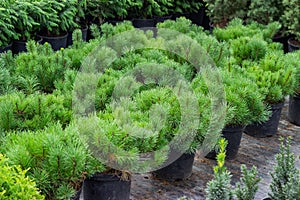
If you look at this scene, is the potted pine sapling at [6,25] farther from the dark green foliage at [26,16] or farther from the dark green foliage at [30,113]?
the dark green foliage at [30,113]

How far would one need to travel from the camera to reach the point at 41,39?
5.91m

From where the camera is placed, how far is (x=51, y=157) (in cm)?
245

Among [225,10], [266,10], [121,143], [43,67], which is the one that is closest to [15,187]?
[121,143]

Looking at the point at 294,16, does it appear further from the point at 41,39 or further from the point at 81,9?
the point at 41,39

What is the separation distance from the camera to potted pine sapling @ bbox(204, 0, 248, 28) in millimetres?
6723

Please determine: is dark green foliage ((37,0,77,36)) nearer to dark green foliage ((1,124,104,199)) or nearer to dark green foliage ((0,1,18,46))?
dark green foliage ((0,1,18,46))

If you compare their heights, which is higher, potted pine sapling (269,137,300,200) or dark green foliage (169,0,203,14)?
dark green foliage (169,0,203,14)

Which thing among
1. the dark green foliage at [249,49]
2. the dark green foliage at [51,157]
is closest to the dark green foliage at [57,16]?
the dark green foliage at [249,49]

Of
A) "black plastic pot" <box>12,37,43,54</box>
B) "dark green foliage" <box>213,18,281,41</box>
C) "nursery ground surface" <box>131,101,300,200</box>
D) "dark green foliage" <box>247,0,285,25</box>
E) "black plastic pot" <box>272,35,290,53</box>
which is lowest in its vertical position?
"nursery ground surface" <box>131,101,300,200</box>

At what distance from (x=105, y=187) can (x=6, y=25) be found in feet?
9.69

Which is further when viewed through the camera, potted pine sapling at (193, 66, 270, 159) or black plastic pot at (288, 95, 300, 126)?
black plastic pot at (288, 95, 300, 126)

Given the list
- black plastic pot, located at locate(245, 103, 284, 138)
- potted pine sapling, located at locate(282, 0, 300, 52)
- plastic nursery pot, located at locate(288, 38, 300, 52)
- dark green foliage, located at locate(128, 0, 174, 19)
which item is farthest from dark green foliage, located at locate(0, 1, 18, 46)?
plastic nursery pot, located at locate(288, 38, 300, 52)

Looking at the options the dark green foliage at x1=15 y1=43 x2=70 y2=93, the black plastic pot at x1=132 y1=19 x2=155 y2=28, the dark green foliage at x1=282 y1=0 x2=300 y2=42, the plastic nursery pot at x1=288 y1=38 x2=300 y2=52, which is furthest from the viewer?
the black plastic pot at x1=132 y1=19 x2=155 y2=28

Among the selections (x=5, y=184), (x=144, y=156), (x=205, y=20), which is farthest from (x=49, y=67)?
(x=205, y=20)
